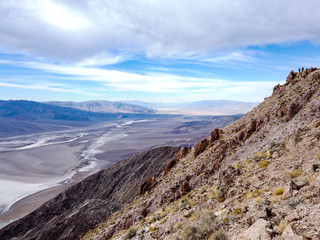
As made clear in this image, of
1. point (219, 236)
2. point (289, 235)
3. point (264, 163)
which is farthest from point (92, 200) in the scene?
point (289, 235)

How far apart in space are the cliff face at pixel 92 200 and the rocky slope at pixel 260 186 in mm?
9577

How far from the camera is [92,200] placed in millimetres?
31766

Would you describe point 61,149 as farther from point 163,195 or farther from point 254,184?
point 254,184

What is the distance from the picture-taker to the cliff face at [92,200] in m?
28.0

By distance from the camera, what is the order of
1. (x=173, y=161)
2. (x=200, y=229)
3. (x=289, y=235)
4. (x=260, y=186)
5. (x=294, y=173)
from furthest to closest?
(x=173, y=161) < (x=260, y=186) < (x=294, y=173) < (x=200, y=229) < (x=289, y=235)

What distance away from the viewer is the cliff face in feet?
91.8

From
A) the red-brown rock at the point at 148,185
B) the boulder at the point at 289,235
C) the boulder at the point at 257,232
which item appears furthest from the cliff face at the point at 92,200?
the boulder at the point at 289,235

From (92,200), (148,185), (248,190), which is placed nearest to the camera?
(248,190)

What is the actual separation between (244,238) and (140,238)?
23.2 feet

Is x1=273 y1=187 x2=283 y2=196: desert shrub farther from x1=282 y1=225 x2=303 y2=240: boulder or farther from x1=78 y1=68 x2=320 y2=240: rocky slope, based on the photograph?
x1=282 y1=225 x2=303 y2=240: boulder

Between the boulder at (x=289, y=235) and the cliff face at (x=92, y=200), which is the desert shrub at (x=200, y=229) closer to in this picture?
the boulder at (x=289, y=235)

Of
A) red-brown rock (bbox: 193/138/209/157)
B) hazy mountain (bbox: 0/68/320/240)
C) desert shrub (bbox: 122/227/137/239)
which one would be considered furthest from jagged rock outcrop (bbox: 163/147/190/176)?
desert shrub (bbox: 122/227/137/239)

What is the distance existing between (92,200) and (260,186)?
29.2 m

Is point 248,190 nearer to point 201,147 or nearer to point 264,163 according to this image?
point 264,163
